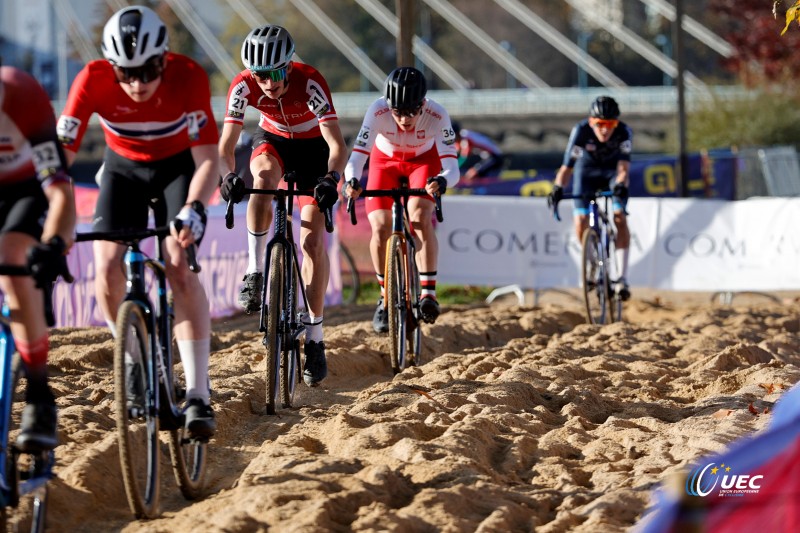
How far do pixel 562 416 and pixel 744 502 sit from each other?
14.9 feet

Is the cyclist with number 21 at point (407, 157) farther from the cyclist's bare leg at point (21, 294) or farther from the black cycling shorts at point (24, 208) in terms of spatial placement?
the cyclist's bare leg at point (21, 294)

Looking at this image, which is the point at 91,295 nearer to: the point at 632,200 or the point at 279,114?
the point at 279,114

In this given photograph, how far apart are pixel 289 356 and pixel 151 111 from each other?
7.46ft

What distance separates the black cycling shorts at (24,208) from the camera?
488 cm

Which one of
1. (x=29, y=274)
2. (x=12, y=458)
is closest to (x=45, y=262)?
(x=29, y=274)

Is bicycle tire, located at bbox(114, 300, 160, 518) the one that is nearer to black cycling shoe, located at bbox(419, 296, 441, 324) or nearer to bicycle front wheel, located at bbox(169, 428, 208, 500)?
bicycle front wheel, located at bbox(169, 428, 208, 500)

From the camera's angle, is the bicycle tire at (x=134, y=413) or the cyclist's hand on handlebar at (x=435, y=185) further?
the cyclist's hand on handlebar at (x=435, y=185)

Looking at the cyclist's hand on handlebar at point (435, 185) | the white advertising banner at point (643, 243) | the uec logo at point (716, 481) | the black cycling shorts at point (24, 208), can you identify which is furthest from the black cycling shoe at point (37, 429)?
the white advertising banner at point (643, 243)

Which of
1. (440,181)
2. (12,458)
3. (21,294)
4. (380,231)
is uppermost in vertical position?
(440,181)

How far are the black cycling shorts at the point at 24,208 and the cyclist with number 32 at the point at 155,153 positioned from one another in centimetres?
58

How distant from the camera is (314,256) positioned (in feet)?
26.2

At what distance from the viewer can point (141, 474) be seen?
19.9 feet

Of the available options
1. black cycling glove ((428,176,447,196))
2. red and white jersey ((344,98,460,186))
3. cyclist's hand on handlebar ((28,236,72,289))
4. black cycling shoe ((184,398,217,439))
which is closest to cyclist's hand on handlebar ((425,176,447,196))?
black cycling glove ((428,176,447,196))

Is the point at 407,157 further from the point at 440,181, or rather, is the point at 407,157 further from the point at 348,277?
the point at 348,277
